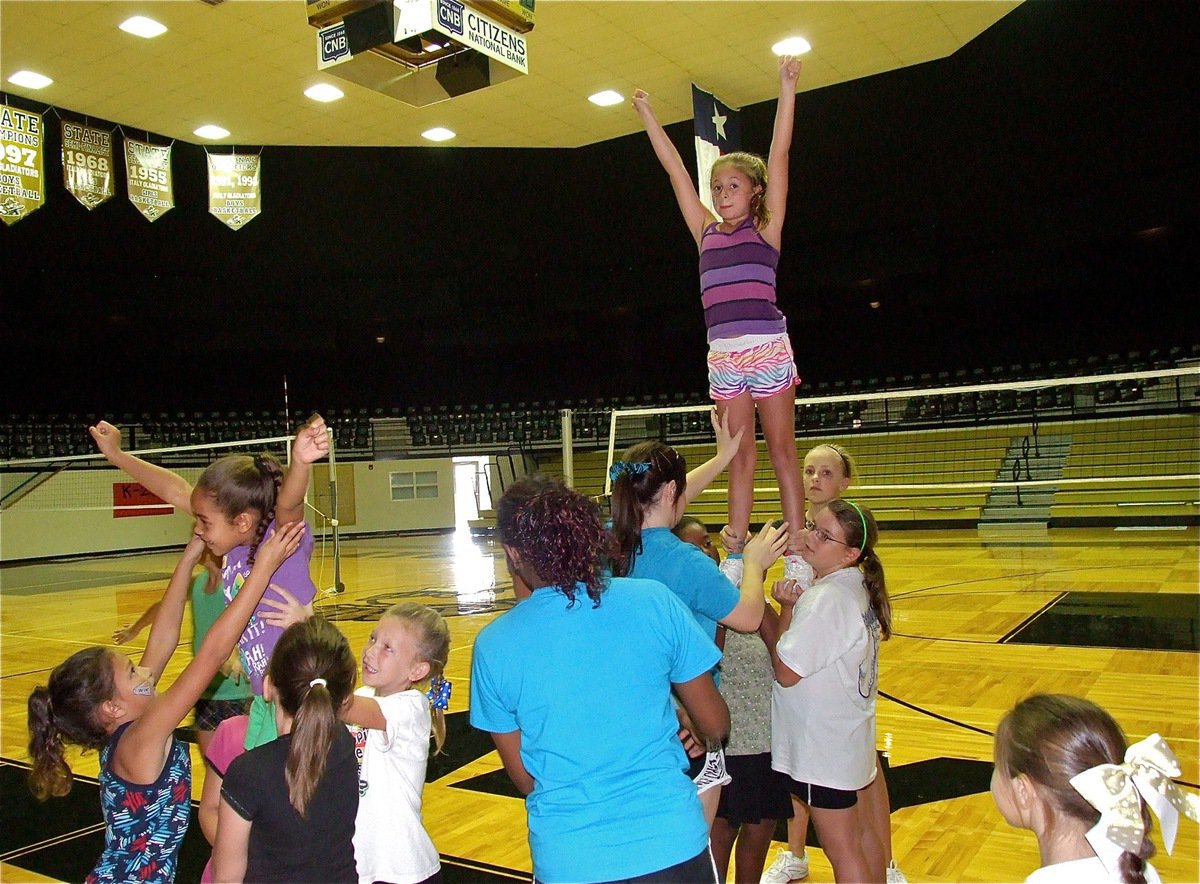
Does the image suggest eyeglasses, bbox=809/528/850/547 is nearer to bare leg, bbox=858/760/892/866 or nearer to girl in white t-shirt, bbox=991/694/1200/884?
bare leg, bbox=858/760/892/866

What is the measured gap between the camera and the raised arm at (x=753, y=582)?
206 centimetres

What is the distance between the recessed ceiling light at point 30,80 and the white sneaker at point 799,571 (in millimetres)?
9590

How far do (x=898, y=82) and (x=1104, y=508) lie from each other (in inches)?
269

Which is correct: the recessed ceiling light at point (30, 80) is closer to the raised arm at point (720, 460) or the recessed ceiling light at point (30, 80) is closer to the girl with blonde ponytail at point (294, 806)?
the raised arm at point (720, 460)

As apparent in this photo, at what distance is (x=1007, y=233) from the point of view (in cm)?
1406

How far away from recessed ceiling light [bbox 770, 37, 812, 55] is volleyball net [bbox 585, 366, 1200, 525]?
4.90m

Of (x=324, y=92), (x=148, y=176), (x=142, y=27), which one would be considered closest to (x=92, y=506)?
(x=148, y=176)

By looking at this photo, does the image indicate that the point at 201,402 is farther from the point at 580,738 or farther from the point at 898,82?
the point at 580,738

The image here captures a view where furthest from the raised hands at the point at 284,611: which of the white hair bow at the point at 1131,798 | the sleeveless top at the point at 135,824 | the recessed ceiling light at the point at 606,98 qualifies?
the recessed ceiling light at the point at 606,98

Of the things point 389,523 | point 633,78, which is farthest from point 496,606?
point 389,523

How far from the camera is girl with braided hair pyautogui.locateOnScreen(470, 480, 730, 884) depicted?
154 centimetres

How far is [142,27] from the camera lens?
→ 809cm

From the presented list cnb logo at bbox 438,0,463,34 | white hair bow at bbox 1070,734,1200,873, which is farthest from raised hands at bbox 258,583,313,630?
cnb logo at bbox 438,0,463,34

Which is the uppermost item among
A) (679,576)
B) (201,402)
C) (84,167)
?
(84,167)
